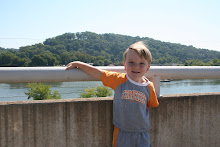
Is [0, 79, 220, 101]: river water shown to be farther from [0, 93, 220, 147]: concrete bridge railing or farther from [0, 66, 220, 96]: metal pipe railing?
[0, 66, 220, 96]: metal pipe railing

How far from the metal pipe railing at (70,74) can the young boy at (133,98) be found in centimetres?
21

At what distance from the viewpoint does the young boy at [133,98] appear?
1703 millimetres

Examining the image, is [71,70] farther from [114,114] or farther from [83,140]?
[83,140]

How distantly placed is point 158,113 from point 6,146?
1462 millimetres

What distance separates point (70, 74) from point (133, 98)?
59 cm

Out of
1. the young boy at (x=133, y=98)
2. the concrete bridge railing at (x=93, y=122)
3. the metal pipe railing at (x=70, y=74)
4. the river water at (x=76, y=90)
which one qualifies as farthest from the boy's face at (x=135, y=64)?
the river water at (x=76, y=90)

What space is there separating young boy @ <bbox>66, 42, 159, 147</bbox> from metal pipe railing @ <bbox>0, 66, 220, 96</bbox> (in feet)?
0.69

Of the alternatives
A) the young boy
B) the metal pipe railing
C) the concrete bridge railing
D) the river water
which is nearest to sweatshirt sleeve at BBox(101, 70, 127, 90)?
the young boy

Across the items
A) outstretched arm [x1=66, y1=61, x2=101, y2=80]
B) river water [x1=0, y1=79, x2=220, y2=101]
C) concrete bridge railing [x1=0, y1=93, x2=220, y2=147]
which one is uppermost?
outstretched arm [x1=66, y1=61, x2=101, y2=80]

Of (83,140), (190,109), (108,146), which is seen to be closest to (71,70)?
(83,140)

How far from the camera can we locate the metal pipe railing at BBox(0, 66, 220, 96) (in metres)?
1.68

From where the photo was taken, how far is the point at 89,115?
1953mm

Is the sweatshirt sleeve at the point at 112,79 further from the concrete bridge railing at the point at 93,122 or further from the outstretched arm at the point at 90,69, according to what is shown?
the concrete bridge railing at the point at 93,122

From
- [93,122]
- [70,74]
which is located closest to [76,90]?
[93,122]
